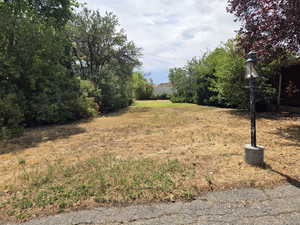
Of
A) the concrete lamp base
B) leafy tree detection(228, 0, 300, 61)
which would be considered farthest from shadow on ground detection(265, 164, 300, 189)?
leafy tree detection(228, 0, 300, 61)

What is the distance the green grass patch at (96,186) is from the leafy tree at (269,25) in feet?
15.1

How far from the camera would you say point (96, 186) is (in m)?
2.66

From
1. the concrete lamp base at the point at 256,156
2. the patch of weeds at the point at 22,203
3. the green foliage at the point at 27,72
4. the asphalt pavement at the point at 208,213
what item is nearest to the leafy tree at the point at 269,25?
the concrete lamp base at the point at 256,156

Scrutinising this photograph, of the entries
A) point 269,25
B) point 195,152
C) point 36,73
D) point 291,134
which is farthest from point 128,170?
point 36,73

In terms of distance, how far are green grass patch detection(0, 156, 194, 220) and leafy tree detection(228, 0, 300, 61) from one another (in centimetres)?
461

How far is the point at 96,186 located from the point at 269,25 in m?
5.97

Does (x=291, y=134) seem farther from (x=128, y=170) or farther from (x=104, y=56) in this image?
(x=104, y=56)

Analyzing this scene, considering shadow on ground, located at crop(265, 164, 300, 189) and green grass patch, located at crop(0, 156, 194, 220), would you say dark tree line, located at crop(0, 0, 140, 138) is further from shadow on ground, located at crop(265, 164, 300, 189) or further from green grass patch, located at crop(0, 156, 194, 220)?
shadow on ground, located at crop(265, 164, 300, 189)

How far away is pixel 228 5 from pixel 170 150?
497 centimetres

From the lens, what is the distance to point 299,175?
284 centimetres

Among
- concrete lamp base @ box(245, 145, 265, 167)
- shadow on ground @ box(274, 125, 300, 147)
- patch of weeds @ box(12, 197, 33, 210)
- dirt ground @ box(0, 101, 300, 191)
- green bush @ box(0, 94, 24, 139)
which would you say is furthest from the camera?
green bush @ box(0, 94, 24, 139)

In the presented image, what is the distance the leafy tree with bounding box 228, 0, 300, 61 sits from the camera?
498 centimetres

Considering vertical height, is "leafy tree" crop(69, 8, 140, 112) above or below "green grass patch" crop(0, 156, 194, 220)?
above

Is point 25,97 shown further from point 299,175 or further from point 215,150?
point 299,175
